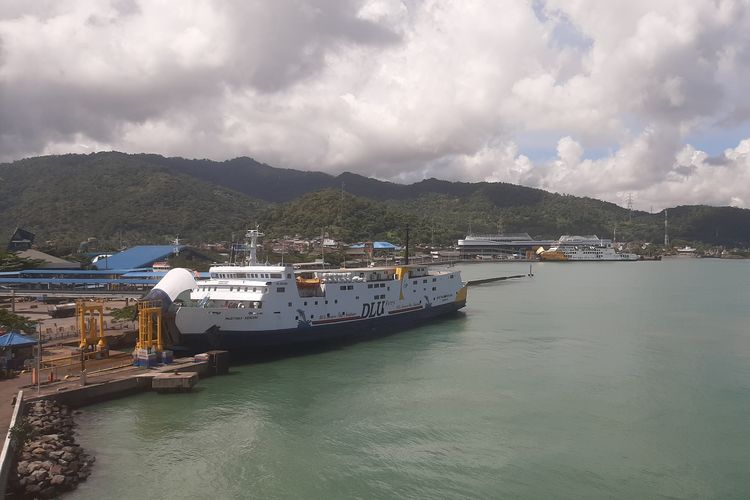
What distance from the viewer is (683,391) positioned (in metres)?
23.8

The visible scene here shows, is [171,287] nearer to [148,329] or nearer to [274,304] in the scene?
[148,329]

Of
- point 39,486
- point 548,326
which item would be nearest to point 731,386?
point 548,326

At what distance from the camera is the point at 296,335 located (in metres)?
28.8

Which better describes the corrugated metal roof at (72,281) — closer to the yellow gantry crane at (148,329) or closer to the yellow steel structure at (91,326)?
the yellow steel structure at (91,326)

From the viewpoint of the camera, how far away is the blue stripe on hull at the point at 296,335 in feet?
85.7

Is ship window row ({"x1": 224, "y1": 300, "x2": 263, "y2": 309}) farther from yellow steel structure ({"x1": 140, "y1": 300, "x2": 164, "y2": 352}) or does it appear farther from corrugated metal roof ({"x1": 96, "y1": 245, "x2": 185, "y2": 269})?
corrugated metal roof ({"x1": 96, "y1": 245, "x2": 185, "y2": 269})

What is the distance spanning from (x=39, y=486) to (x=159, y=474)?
3066 millimetres

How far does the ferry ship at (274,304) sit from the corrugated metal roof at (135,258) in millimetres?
44052

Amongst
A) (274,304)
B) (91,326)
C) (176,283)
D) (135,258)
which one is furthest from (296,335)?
(135,258)

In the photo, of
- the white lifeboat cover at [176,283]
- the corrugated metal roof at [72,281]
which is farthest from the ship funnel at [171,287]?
the corrugated metal roof at [72,281]

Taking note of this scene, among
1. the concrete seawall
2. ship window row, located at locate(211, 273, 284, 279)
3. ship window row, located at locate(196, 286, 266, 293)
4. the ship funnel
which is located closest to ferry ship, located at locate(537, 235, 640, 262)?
ship window row, located at locate(211, 273, 284, 279)

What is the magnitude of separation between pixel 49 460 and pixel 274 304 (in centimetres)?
1418

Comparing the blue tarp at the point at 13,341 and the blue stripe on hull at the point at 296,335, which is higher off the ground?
the blue tarp at the point at 13,341

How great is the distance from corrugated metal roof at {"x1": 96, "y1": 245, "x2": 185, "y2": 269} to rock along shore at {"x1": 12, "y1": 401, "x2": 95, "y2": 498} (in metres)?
54.1
